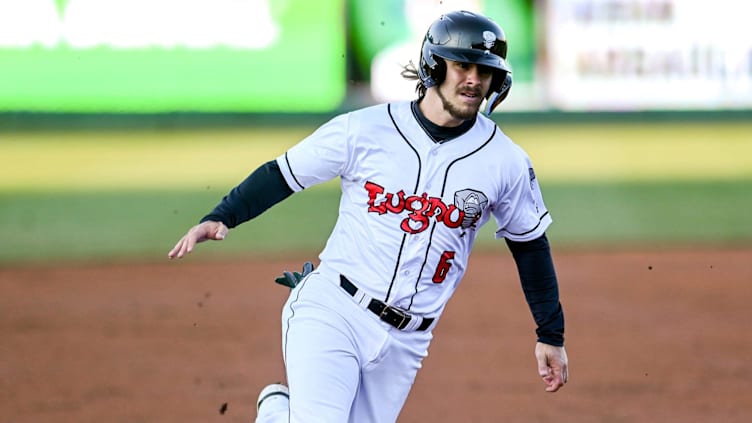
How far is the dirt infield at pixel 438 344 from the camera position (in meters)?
6.22

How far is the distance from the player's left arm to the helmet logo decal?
717 millimetres

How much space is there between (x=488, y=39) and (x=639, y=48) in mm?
8923

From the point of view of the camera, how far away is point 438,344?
25.9 feet

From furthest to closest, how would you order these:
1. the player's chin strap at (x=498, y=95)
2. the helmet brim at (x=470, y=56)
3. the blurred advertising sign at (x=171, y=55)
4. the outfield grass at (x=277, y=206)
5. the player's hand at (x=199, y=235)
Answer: the outfield grass at (x=277, y=206) < the blurred advertising sign at (x=171, y=55) < the player's chin strap at (x=498, y=95) < the helmet brim at (x=470, y=56) < the player's hand at (x=199, y=235)

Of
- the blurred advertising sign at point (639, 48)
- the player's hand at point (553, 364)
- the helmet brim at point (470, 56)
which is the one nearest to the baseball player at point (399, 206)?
the helmet brim at point (470, 56)

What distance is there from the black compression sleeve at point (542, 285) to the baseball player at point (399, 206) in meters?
0.09

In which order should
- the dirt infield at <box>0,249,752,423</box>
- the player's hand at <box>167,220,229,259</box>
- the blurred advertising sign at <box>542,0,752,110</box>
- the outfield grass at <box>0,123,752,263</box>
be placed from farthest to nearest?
the blurred advertising sign at <box>542,0,752,110</box>, the outfield grass at <box>0,123,752,263</box>, the dirt infield at <box>0,249,752,423</box>, the player's hand at <box>167,220,229,259</box>

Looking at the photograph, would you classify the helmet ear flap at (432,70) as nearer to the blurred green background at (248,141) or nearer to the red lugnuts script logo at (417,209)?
the red lugnuts script logo at (417,209)

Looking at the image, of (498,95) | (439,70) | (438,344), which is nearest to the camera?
(439,70)

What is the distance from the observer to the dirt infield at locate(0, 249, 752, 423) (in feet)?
20.4

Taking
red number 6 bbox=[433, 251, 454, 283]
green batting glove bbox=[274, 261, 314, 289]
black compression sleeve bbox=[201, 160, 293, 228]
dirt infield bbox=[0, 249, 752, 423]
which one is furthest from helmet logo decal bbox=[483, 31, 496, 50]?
dirt infield bbox=[0, 249, 752, 423]

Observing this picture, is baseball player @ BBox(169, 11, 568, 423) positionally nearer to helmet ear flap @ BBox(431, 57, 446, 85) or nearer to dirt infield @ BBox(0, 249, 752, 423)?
helmet ear flap @ BBox(431, 57, 446, 85)

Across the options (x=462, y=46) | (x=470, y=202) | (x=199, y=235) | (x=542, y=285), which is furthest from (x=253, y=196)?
(x=542, y=285)

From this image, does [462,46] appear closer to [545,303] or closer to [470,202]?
[470,202]
